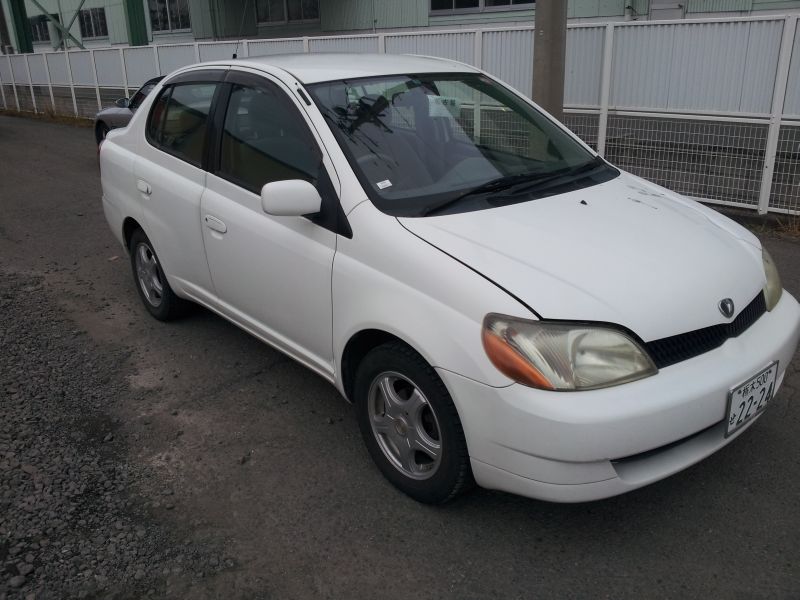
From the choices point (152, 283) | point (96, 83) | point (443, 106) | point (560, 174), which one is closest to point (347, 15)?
point (96, 83)

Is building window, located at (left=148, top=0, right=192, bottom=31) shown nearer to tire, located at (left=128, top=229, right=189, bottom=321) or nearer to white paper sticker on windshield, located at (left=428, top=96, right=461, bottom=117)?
tire, located at (left=128, top=229, right=189, bottom=321)

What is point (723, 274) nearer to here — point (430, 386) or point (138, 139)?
point (430, 386)

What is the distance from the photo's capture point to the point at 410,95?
364 cm

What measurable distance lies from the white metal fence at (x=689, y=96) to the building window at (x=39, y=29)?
2743 cm

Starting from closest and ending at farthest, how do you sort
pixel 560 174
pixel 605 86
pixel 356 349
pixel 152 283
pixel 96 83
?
pixel 356 349
pixel 560 174
pixel 152 283
pixel 605 86
pixel 96 83

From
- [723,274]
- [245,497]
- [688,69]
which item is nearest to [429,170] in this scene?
[723,274]

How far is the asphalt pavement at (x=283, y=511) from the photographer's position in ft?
8.55

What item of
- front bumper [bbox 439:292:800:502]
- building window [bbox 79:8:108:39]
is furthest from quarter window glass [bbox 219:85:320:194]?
building window [bbox 79:8:108:39]

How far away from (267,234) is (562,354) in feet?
5.37

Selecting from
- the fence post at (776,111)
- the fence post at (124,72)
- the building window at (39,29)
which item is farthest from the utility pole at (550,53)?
the building window at (39,29)

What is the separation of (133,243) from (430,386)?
316 cm

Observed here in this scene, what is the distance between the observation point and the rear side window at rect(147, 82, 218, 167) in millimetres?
4098

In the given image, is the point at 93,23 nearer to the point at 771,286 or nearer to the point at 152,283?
the point at 152,283

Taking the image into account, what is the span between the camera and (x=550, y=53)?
22.7ft
